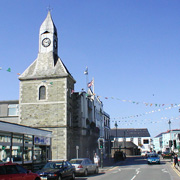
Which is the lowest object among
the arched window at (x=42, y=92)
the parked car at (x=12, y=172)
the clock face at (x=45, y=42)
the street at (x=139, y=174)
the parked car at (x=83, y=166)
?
the street at (x=139, y=174)

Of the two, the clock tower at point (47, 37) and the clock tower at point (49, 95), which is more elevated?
the clock tower at point (47, 37)

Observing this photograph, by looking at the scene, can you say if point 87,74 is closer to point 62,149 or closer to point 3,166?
point 62,149

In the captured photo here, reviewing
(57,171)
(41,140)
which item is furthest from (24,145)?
(57,171)

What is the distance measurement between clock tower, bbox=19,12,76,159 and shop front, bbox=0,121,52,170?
24.2 ft

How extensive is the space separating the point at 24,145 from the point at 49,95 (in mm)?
14558

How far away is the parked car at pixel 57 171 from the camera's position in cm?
1636

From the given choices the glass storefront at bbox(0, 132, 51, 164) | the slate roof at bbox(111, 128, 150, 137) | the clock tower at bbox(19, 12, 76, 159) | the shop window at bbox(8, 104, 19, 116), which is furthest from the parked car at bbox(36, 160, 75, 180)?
the slate roof at bbox(111, 128, 150, 137)

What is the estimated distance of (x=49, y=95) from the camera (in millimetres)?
35312

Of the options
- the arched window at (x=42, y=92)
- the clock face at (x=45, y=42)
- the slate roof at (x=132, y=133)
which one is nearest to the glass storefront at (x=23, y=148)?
the arched window at (x=42, y=92)

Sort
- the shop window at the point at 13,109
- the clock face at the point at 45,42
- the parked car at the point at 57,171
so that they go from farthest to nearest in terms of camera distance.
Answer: the clock face at the point at 45,42 → the shop window at the point at 13,109 → the parked car at the point at 57,171

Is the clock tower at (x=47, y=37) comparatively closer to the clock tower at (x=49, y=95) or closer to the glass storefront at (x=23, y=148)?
the clock tower at (x=49, y=95)

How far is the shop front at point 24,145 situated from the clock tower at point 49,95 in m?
7.39

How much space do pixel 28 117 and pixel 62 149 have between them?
6523mm

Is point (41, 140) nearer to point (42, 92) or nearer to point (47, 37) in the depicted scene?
point (42, 92)
